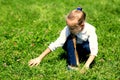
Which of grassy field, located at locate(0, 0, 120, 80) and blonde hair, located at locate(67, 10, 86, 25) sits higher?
blonde hair, located at locate(67, 10, 86, 25)

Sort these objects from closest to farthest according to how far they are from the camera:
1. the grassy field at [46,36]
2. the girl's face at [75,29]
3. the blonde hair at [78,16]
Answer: the blonde hair at [78,16], the girl's face at [75,29], the grassy field at [46,36]

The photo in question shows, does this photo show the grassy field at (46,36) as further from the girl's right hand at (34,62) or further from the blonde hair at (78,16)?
the blonde hair at (78,16)

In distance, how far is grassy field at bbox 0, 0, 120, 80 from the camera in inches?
240

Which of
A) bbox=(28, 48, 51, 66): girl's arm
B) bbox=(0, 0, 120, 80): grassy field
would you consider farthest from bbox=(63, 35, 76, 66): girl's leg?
bbox=(28, 48, 51, 66): girl's arm

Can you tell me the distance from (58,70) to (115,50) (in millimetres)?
1599

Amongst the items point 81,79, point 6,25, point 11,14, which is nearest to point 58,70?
point 81,79

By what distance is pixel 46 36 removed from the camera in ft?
25.8

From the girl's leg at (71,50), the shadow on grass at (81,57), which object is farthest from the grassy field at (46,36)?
the girl's leg at (71,50)

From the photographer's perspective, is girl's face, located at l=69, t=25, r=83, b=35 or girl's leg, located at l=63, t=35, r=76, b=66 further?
girl's leg, located at l=63, t=35, r=76, b=66

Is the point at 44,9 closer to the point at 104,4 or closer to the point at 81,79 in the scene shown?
the point at 104,4

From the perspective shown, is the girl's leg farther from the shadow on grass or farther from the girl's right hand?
the girl's right hand

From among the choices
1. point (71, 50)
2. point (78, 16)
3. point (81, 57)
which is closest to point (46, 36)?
point (81, 57)

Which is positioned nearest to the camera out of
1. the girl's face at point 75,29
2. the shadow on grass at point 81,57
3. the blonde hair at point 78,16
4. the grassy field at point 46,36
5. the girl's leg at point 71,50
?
the blonde hair at point 78,16

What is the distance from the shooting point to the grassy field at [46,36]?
6105 mm
